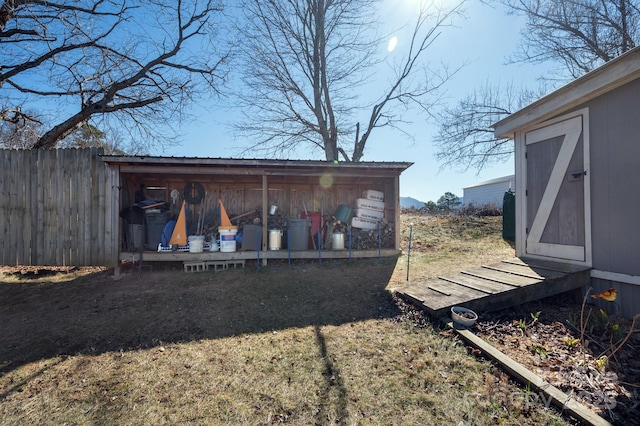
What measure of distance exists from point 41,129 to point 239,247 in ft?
25.2

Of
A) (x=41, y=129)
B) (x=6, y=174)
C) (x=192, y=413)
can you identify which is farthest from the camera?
(x=41, y=129)

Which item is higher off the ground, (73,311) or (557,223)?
(557,223)

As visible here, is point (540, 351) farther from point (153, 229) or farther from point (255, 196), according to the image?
point (153, 229)

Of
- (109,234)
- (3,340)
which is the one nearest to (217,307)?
(3,340)

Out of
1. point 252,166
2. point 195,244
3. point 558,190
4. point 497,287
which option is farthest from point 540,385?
point 195,244

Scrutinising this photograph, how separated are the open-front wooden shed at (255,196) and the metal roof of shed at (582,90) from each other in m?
2.20

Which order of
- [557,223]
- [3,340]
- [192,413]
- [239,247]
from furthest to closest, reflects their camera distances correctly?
1. [239,247]
2. [557,223]
3. [3,340]
4. [192,413]

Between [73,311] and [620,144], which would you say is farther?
[73,311]

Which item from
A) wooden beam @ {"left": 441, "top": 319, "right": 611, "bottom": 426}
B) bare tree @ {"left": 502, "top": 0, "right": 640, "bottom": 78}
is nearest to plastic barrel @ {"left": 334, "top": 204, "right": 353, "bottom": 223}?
wooden beam @ {"left": 441, "top": 319, "right": 611, "bottom": 426}

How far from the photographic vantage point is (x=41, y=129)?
834 cm

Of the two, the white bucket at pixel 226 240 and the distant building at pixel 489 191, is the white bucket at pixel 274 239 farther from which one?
the distant building at pixel 489 191

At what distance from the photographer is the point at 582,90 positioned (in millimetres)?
3387

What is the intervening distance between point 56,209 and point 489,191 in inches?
914

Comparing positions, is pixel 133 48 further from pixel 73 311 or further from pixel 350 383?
pixel 350 383
